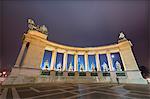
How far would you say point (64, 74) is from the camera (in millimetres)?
29156

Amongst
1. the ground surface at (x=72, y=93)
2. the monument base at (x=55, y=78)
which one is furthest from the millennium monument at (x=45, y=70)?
the ground surface at (x=72, y=93)

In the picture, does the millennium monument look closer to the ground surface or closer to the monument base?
the monument base

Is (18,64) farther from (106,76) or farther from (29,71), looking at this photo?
(106,76)

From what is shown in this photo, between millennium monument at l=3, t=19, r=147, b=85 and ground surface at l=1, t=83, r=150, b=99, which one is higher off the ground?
millennium monument at l=3, t=19, r=147, b=85

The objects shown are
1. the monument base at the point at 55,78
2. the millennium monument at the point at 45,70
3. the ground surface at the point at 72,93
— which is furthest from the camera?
the millennium monument at the point at 45,70

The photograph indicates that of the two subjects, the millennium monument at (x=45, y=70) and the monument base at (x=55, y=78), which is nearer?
the monument base at (x=55, y=78)

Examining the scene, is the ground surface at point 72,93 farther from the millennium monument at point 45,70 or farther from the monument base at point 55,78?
the millennium monument at point 45,70

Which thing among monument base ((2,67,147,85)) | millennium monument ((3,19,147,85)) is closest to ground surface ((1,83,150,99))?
monument base ((2,67,147,85))

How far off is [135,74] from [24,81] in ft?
98.8

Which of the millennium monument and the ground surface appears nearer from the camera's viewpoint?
the ground surface

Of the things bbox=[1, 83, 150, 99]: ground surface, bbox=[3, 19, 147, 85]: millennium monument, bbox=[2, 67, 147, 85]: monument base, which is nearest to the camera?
bbox=[1, 83, 150, 99]: ground surface

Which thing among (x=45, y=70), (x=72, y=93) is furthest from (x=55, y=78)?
(x=72, y=93)

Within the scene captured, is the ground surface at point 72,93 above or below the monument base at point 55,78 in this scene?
below

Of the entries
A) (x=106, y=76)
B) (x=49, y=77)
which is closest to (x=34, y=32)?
(x=49, y=77)
